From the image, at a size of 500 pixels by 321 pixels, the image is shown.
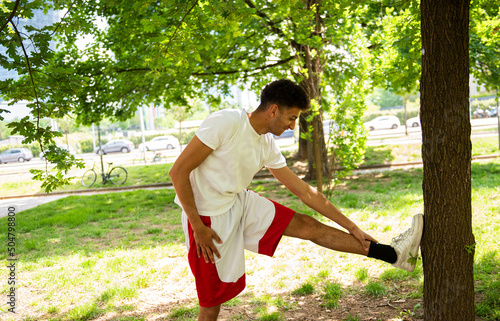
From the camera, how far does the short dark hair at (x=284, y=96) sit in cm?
293

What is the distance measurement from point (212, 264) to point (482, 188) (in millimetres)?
6864

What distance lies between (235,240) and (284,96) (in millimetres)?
1071

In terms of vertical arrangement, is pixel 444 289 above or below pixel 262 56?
below

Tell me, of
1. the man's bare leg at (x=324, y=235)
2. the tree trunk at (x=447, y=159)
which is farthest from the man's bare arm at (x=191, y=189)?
the tree trunk at (x=447, y=159)

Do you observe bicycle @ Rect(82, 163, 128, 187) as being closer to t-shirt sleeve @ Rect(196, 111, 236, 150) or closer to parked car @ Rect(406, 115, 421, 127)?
t-shirt sleeve @ Rect(196, 111, 236, 150)

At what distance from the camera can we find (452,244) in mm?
2867

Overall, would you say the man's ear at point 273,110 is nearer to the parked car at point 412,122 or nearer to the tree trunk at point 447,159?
the tree trunk at point 447,159

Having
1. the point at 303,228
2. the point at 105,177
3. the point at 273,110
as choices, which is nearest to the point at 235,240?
the point at 303,228

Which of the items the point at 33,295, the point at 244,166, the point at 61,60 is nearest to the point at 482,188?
the point at 244,166

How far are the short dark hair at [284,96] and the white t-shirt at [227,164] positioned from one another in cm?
19

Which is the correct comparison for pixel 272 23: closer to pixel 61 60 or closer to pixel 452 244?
pixel 61 60

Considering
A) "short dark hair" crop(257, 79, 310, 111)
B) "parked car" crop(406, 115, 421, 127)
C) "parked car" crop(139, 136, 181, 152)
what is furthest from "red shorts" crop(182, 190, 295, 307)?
"parked car" crop(406, 115, 421, 127)

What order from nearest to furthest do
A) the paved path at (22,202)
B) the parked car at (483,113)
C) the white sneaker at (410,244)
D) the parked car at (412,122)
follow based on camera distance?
1. the white sneaker at (410,244)
2. the paved path at (22,202)
3. the parked car at (483,113)
4. the parked car at (412,122)

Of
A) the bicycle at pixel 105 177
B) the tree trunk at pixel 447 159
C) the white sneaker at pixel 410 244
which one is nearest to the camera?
the tree trunk at pixel 447 159
